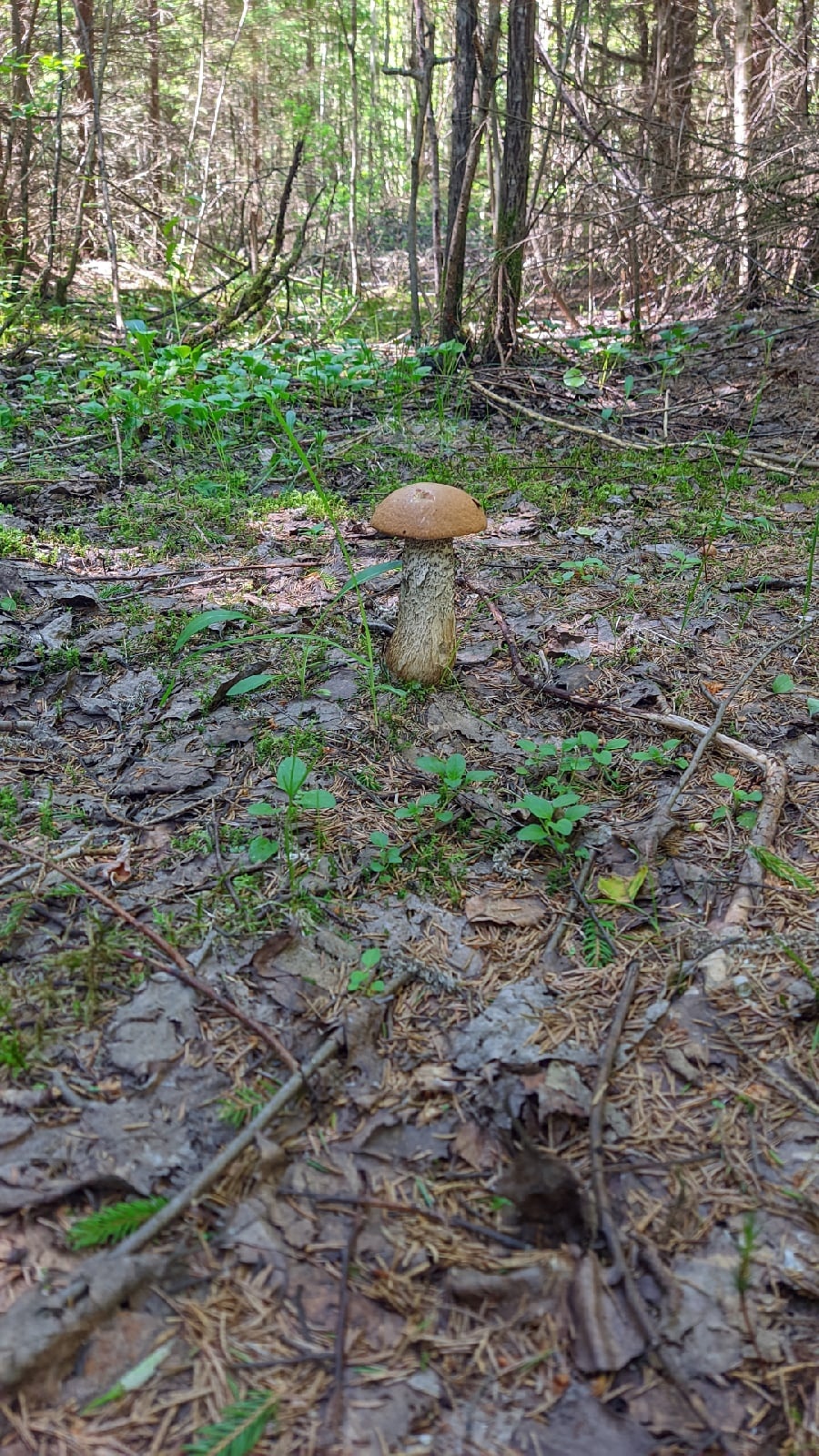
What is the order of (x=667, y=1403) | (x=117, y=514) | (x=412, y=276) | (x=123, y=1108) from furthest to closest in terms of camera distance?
(x=412, y=276) → (x=117, y=514) → (x=123, y=1108) → (x=667, y=1403)

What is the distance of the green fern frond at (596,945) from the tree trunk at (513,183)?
5.66 metres

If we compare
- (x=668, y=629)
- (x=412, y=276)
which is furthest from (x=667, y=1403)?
(x=412, y=276)

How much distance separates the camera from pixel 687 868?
2250 millimetres

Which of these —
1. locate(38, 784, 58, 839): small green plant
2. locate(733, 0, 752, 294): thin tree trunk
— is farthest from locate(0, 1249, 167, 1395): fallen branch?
locate(733, 0, 752, 294): thin tree trunk

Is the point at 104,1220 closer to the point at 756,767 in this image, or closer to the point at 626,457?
the point at 756,767

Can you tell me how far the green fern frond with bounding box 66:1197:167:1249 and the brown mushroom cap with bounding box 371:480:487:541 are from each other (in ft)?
6.59

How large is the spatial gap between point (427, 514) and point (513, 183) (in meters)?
4.93

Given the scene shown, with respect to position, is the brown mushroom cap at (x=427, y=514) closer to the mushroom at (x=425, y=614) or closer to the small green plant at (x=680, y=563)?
the mushroom at (x=425, y=614)

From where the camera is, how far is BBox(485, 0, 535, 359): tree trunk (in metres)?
5.92

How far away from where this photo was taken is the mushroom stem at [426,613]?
3016 millimetres

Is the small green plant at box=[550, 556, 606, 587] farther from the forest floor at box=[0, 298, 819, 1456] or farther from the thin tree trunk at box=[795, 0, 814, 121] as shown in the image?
the thin tree trunk at box=[795, 0, 814, 121]

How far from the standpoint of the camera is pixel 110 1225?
1413 mm

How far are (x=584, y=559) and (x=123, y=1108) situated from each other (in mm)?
3145

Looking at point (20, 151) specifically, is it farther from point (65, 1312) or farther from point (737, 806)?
point (65, 1312)
